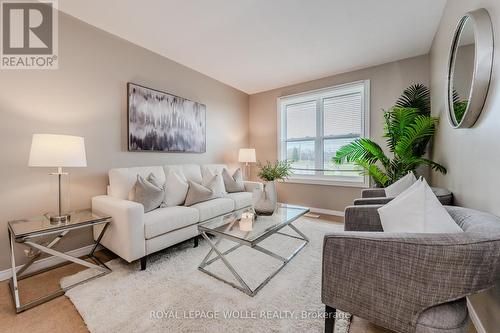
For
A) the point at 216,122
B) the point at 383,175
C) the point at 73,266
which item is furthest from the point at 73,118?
the point at 383,175

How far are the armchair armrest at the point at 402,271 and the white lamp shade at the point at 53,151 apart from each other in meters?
2.05

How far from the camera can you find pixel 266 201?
227 centimetres

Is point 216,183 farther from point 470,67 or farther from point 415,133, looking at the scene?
point 470,67

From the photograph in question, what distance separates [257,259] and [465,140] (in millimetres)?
1986

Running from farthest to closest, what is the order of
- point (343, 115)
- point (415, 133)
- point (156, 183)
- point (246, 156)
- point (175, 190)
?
1. point (246, 156)
2. point (343, 115)
3. point (175, 190)
4. point (156, 183)
5. point (415, 133)

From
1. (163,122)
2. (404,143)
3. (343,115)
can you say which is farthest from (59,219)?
A: (343,115)

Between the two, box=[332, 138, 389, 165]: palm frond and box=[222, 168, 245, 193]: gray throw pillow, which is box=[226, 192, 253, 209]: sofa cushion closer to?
box=[222, 168, 245, 193]: gray throw pillow

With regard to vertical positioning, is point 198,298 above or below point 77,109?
below

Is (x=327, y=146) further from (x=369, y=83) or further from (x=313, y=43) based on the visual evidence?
(x=313, y=43)

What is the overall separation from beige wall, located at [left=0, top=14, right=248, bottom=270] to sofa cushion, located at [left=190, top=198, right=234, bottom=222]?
1004 mm

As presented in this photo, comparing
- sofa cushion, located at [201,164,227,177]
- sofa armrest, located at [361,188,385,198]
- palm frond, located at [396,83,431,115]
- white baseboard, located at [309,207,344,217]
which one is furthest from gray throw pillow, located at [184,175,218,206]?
palm frond, located at [396,83,431,115]

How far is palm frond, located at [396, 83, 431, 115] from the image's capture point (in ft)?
9.37

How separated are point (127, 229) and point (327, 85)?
3748 millimetres

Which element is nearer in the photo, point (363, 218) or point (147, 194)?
point (363, 218)
